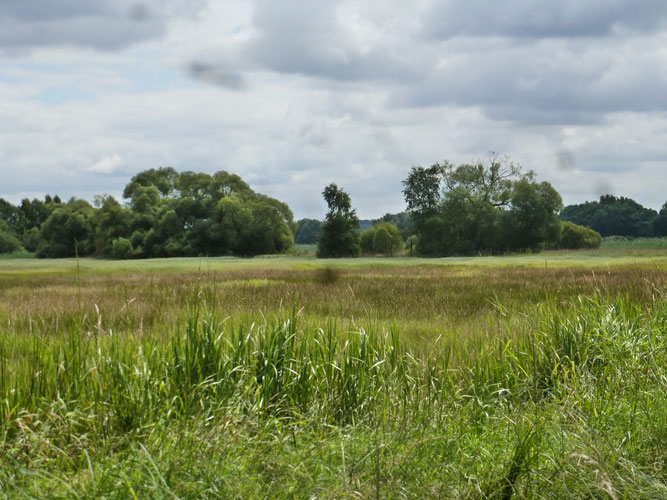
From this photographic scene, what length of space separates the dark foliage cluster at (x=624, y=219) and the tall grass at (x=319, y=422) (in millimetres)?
112626

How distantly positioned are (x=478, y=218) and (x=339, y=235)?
53.8 feet

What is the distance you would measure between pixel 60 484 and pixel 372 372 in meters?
3.26

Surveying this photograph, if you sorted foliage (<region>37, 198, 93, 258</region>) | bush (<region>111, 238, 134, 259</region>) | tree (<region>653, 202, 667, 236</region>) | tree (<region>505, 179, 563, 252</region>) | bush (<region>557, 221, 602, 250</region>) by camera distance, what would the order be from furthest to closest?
tree (<region>653, 202, 667, 236</region>)
bush (<region>557, 221, 602, 250</region>)
tree (<region>505, 179, 563, 252</region>)
bush (<region>111, 238, 134, 259</region>)
foliage (<region>37, 198, 93, 258</region>)

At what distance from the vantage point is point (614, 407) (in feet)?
16.6

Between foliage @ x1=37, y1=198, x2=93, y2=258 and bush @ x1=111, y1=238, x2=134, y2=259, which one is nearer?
foliage @ x1=37, y1=198, x2=93, y2=258

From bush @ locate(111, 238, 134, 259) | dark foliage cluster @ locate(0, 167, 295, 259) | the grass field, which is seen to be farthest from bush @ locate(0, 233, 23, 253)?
the grass field

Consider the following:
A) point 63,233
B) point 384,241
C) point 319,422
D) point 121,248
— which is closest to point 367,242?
point 384,241

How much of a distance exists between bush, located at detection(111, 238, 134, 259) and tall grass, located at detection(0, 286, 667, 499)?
5145 cm

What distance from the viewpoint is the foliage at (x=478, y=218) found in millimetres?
65688

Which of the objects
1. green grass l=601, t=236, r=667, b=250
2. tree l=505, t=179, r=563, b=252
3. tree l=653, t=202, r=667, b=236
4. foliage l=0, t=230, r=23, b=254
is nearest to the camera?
foliage l=0, t=230, r=23, b=254

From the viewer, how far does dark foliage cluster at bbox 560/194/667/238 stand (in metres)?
107

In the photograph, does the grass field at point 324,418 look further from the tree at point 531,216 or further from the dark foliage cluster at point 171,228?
the tree at point 531,216

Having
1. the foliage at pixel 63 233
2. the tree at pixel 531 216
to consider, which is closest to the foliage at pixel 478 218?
the tree at pixel 531 216

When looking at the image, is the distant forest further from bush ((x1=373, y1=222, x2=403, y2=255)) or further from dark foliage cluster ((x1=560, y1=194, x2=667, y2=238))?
dark foliage cluster ((x1=560, y1=194, x2=667, y2=238))
